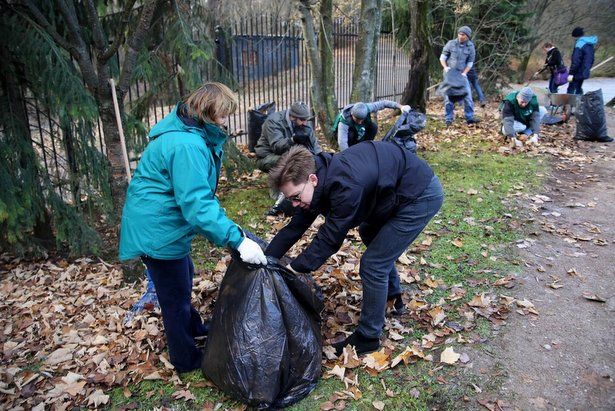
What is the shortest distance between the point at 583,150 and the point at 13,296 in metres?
9.01

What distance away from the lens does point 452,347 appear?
3236 mm

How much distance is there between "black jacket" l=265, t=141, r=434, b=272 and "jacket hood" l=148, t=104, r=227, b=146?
582mm

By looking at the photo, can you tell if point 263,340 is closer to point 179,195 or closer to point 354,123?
point 179,195

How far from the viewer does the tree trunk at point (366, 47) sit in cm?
763

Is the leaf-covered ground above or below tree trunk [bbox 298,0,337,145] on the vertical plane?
below

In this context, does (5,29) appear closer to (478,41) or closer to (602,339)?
(602,339)

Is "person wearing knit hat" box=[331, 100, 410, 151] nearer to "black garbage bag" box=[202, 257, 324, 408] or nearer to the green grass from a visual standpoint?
the green grass

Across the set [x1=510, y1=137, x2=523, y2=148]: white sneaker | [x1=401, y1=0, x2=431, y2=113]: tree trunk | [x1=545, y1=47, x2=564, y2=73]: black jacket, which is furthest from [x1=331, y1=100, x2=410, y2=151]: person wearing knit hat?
[x1=545, y1=47, x2=564, y2=73]: black jacket

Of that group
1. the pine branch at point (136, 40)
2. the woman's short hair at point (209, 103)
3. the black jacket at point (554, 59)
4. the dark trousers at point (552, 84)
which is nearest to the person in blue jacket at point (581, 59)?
the black jacket at point (554, 59)

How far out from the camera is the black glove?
18.9ft

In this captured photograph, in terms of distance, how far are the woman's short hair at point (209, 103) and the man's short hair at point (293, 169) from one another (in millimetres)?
416

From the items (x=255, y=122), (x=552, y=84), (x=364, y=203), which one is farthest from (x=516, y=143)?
(x=364, y=203)

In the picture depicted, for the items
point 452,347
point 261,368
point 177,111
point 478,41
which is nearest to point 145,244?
point 177,111

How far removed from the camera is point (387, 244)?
2928mm
